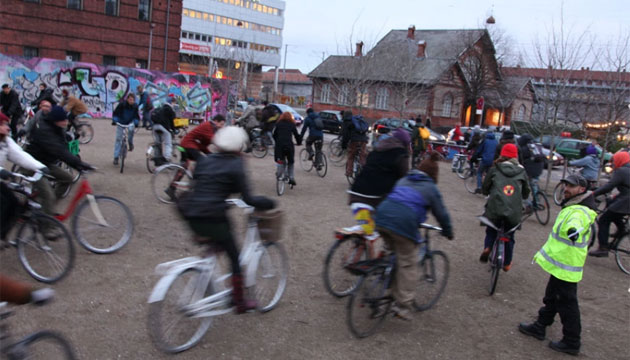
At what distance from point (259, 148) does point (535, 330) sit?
41.6 ft

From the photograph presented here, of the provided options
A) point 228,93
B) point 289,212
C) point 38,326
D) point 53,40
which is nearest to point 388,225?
point 38,326

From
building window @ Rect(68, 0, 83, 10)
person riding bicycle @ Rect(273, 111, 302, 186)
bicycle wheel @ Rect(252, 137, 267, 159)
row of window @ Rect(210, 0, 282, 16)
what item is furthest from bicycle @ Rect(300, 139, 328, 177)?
row of window @ Rect(210, 0, 282, 16)

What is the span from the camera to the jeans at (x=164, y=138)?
11000mm

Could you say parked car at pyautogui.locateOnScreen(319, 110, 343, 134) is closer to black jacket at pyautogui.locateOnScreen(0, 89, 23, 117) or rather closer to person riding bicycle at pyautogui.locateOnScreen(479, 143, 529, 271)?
black jacket at pyautogui.locateOnScreen(0, 89, 23, 117)

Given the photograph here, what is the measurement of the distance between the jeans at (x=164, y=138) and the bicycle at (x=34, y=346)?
8.32 meters

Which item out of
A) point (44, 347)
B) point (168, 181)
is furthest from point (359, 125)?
point (44, 347)

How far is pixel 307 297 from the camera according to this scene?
17.9 ft

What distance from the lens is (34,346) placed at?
291cm

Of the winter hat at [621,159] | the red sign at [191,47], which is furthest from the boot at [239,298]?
the red sign at [191,47]

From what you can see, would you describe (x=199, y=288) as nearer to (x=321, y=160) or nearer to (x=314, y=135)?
(x=314, y=135)

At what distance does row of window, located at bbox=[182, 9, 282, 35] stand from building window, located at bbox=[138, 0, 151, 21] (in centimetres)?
4629

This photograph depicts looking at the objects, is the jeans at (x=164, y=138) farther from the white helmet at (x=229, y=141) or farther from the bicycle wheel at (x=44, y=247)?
the white helmet at (x=229, y=141)

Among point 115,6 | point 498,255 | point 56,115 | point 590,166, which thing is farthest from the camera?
point 115,6

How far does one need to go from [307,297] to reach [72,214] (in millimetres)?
2967
